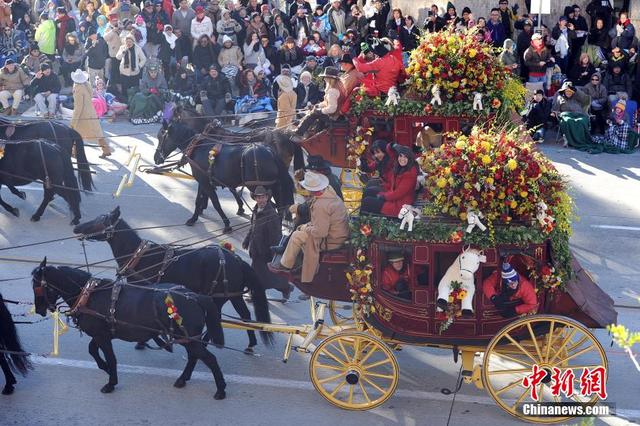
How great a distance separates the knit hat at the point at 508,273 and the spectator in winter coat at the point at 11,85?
1515cm

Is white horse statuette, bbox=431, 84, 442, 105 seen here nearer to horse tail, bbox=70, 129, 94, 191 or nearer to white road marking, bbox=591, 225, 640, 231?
white road marking, bbox=591, 225, 640, 231

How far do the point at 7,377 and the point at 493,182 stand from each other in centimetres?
511

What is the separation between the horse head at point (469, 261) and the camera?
383 inches

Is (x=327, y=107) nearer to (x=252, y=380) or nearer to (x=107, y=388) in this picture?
(x=252, y=380)

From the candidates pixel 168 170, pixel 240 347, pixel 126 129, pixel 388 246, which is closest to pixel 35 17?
pixel 126 129

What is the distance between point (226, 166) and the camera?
597 inches

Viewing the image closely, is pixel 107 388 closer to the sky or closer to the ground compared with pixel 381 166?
closer to the ground

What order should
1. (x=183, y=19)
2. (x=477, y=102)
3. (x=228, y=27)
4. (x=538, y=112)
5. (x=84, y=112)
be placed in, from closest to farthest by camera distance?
(x=477, y=102) < (x=84, y=112) < (x=538, y=112) < (x=228, y=27) < (x=183, y=19)

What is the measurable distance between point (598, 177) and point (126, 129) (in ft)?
30.1

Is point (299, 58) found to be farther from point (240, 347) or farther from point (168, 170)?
point (240, 347)

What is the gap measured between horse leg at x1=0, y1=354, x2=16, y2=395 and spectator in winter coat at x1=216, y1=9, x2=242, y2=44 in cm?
1344

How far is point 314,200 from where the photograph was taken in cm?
1091

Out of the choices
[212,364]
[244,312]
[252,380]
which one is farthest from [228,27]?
[212,364]

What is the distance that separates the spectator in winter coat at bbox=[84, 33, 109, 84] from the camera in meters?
23.1
